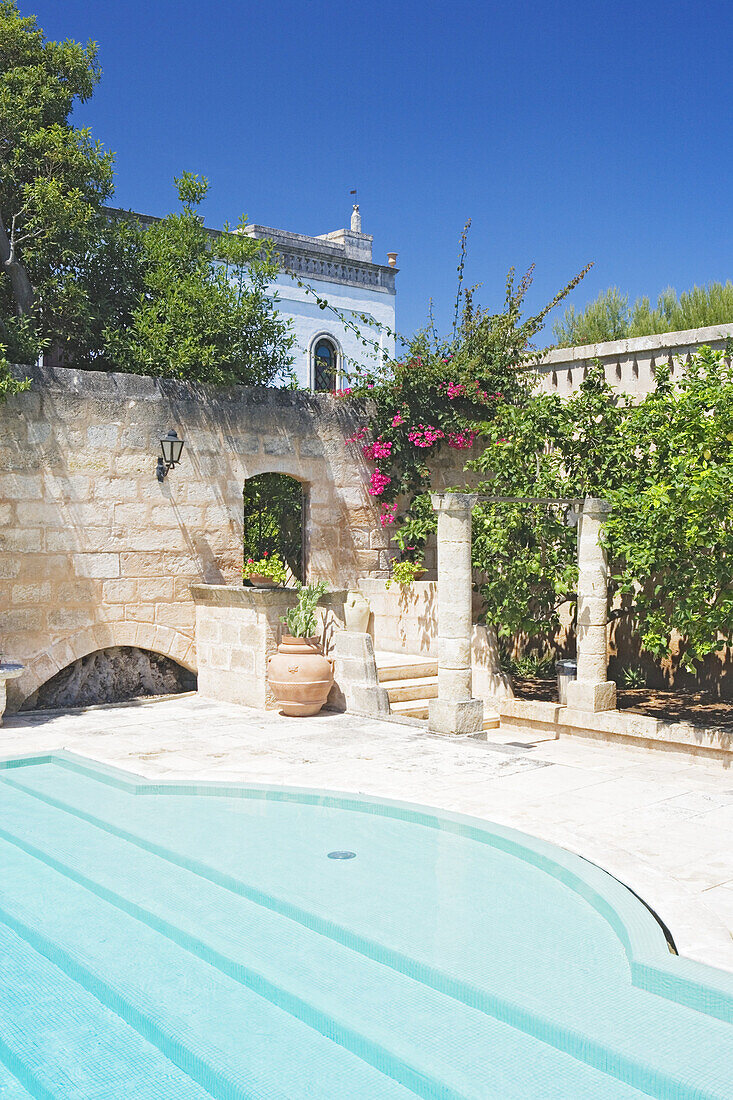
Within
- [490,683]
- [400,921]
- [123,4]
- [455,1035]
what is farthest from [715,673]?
[123,4]

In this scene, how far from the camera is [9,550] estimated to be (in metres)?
9.17

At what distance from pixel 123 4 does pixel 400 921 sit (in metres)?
9.36

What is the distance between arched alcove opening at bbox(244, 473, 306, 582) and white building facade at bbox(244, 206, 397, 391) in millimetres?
6673

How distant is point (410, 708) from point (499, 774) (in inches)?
115

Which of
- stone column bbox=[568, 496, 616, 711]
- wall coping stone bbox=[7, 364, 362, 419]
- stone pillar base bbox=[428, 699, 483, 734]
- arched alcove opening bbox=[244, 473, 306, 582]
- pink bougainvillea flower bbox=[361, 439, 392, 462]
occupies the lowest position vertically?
stone pillar base bbox=[428, 699, 483, 734]

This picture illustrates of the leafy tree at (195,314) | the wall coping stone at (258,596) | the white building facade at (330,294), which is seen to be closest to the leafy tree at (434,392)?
the leafy tree at (195,314)

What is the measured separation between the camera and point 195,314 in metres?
10.6

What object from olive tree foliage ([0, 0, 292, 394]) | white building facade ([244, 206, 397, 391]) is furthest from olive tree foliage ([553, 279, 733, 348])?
olive tree foliage ([0, 0, 292, 394])

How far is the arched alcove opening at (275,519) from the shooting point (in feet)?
39.6

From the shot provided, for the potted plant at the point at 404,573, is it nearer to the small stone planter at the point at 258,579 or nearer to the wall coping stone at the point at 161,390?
the small stone planter at the point at 258,579

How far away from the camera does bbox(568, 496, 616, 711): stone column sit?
8969 millimetres

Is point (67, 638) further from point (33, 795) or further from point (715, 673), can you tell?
point (715, 673)

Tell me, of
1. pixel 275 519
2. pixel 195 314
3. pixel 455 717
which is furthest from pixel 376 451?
pixel 455 717

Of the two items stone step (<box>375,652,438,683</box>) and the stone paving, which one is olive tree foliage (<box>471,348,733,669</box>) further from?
the stone paving
